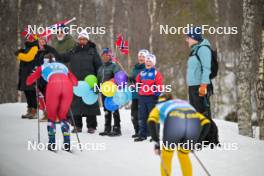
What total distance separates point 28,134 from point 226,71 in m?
21.4

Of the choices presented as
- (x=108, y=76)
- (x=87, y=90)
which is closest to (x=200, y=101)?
(x=108, y=76)

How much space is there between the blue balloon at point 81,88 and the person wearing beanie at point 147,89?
3.41 ft

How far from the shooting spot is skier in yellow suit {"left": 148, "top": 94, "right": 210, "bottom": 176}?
602 cm

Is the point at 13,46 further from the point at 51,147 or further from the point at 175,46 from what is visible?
the point at 51,147

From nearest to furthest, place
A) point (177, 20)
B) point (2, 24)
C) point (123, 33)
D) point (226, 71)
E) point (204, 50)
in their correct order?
1. point (204, 50)
2. point (2, 24)
3. point (177, 20)
4. point (123, 33)
5. point (226, 71)

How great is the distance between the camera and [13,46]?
20688 millimetres

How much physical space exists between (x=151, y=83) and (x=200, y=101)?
111cm

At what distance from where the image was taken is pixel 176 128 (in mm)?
6047

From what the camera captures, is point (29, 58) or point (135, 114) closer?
point (135, 114)

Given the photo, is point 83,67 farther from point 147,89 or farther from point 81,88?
point 147,89

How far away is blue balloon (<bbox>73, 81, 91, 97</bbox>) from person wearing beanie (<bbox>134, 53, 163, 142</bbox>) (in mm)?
1039

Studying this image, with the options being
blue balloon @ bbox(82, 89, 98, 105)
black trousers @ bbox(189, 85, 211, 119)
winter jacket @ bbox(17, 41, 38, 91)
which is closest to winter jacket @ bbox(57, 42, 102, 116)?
blue balloon @ bbox(82, 89, 98, 105)

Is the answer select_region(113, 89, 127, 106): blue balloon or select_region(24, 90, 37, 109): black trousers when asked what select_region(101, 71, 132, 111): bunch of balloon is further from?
select_region(24, 90, 37, 109): black trousers

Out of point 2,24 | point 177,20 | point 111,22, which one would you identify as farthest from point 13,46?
point 177,20
